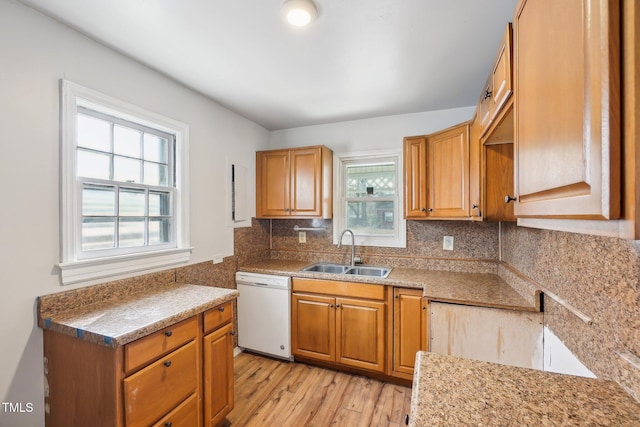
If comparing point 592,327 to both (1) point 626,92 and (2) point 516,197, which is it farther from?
(1) point 626,92

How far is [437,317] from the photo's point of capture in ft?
6.08

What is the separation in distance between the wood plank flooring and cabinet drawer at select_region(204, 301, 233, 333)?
723 mm

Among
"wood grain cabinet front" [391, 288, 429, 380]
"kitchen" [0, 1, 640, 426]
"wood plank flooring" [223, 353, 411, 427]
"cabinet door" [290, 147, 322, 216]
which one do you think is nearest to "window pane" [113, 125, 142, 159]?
"kitchen" [0, 1, 640, 426]

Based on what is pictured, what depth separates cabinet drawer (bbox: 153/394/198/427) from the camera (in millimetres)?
1439

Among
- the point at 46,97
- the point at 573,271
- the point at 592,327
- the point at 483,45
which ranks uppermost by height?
the point at 483,45

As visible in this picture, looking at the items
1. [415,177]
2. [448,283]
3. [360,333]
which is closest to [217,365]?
[360,333]

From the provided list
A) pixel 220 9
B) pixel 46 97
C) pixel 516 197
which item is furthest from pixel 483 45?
pixel 46 97

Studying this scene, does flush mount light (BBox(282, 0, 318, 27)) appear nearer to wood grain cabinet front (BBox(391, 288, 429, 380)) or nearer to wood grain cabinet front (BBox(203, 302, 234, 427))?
wood grain cabinet front (BBox(203, 302, 234, 427))

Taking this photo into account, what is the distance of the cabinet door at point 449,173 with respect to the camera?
2203 millimetres

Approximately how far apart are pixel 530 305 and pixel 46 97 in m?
2.90

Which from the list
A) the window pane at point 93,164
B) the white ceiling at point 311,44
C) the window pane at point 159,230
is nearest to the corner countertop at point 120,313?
the window pane at point 159,230

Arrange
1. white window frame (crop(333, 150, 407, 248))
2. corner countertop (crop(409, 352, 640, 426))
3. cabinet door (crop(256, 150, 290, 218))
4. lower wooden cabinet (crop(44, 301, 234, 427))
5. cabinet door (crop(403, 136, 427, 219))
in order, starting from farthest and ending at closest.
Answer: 1. cabinet door (crop(256, 150, 290, 218))
2. white window frame (crop(333, 150, 407, 248))
3. cabinet door (crop(403, 136, 427, 219))
4. lower wooden cabinet (crop(44, 301, 234, 427))
5. corner countertop (crop(409, 352, 640, 426))

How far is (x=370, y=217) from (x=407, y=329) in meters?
1.21

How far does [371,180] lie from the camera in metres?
3.07
